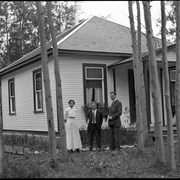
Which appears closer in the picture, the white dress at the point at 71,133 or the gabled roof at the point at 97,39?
the white dress at the point at 71,133

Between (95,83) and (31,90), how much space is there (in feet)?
12.2

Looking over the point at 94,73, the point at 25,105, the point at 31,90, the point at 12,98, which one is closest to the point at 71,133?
the point at 94,73

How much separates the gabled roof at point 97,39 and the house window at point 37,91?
876 mm

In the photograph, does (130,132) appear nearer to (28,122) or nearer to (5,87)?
(28,122)

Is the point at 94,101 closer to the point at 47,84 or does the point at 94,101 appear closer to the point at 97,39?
the point at 97,39

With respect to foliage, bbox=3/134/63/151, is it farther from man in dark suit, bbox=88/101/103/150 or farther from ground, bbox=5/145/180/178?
ground, bbox=5/145/180/178

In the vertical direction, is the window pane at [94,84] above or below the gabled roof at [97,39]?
below

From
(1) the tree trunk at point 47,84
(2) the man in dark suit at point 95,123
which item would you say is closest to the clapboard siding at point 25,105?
(2) the man in dark suit at point 95,123

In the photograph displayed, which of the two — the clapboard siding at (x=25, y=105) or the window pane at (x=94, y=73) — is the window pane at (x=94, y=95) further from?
the clapboard siding at (x=25, y=105)

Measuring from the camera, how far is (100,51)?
52.1 ft

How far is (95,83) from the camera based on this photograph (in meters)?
16.2

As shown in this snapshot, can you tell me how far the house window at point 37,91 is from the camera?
1722cm

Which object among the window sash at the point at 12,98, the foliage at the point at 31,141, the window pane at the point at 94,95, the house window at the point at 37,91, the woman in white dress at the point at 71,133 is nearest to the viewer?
the woman in white dress at the point at 71,133

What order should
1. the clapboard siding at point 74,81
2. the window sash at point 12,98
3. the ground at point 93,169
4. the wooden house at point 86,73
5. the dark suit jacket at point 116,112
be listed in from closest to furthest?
the ground at point 93,169
the dark suit jacket at point 116,112
the clapboard siding at point 74,81
the wooden house at point 86,73
the window sash at point 12,98
